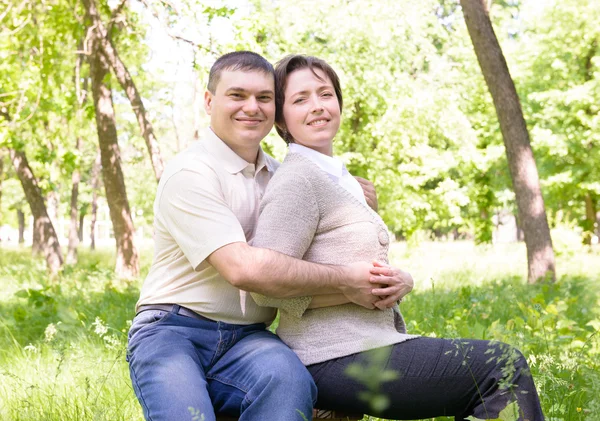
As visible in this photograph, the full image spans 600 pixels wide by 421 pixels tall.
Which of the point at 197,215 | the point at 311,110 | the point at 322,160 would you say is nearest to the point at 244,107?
the point at 311,110

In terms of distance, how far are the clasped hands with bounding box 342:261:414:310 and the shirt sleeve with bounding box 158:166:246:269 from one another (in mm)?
472

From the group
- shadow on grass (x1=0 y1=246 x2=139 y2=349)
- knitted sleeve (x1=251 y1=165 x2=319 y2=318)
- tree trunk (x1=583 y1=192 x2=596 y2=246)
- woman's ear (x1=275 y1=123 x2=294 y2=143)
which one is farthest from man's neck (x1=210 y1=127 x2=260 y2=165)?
tree trunk (x1=583 y1=192 x2=596 y2=246)

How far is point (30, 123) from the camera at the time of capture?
1271cm

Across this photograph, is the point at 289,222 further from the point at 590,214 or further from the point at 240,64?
the point at 590,214

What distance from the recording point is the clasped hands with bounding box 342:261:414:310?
2.83 metres

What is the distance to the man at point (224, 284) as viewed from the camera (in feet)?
8.75

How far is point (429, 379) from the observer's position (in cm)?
278

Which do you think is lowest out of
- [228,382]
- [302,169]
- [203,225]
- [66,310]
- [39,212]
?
[39,212]

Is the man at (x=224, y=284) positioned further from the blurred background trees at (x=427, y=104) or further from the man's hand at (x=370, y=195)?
the blurred background trees at (x=427, y=104)

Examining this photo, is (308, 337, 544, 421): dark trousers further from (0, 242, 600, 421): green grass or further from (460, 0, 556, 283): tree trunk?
(460, 0, 556, 283): tree trunk

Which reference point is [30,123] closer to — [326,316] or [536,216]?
[536,216]

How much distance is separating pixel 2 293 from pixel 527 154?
7598 millimetres

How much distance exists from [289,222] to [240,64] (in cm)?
92

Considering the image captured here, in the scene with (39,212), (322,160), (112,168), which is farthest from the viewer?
(39,212)
